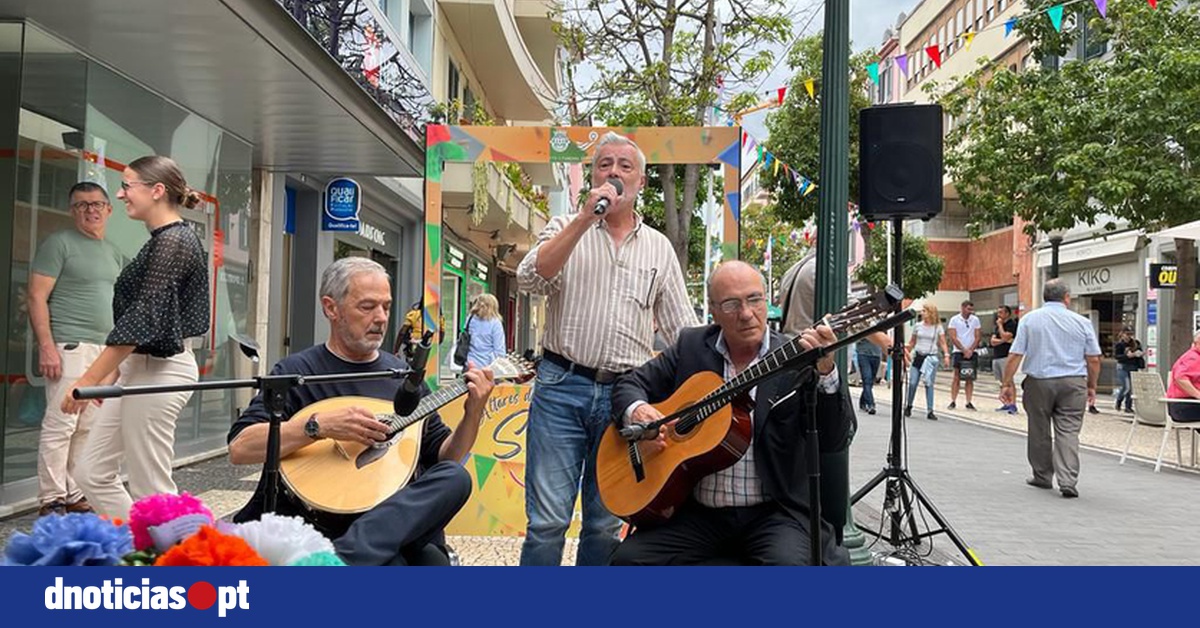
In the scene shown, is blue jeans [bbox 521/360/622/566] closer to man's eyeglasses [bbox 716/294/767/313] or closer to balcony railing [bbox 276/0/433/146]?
man's eyeglasses [bbox 716/294/767/313]

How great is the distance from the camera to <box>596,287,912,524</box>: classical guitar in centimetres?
303

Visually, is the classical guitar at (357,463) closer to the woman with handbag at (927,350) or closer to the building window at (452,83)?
Answer: the woman with handbag at (927,350)

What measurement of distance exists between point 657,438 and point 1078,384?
6098 mm

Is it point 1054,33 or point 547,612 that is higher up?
point 1054,33

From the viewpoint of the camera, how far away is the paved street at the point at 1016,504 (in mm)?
5637

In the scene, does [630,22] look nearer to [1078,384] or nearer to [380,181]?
[380,181]

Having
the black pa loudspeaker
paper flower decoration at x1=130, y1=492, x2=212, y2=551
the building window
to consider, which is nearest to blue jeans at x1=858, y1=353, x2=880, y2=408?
the black pa loudspeaker

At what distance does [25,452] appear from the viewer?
618cm

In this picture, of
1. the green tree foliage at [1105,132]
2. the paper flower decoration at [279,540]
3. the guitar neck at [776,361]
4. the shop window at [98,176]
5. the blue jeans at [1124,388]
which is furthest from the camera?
the blue jeans at [1124,388]

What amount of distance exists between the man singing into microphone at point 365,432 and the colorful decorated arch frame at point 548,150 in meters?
4.03

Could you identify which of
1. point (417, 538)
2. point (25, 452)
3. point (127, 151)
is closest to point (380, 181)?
point (127, 151)

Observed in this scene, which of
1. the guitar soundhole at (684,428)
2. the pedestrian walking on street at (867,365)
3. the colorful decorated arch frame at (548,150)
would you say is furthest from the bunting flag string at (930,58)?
the guitar soundhole at (684,428)

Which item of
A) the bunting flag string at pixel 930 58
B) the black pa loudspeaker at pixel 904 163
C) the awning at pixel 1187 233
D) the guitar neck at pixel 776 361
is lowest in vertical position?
the guitar neck at pixel 776 361

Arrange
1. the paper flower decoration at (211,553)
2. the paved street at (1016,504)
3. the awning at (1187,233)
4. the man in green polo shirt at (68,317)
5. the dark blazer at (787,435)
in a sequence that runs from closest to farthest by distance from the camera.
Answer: the paper flower decoration at (211,553) < the dark blazer at (787,435) < the man in green polo shirt at (68,317) < the paved street at (1016,504) < the awning at (1187,233)
